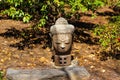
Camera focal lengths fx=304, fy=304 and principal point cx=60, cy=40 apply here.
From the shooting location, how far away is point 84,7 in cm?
827

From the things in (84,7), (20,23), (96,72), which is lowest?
(96,72)

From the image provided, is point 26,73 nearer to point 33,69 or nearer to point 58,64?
point 33,69

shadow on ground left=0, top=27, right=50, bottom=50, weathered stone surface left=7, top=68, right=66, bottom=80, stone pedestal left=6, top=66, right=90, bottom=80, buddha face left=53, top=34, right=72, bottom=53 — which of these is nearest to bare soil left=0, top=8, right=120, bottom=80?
shadow on ground left=0, top=27, right=50, bottom=50

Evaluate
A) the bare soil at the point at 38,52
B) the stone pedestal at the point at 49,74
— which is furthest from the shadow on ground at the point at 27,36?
the stone pedestal at the point at 49,74

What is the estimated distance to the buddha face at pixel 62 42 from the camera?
761 cm

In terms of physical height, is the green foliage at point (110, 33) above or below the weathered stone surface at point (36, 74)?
above

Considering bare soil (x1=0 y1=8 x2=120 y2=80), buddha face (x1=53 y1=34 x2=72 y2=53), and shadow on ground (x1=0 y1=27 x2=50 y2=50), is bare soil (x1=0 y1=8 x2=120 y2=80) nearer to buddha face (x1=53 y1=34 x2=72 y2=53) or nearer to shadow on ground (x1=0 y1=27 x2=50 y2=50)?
shadow on ground (x1=0 y1=27 x2=50 y2=50)

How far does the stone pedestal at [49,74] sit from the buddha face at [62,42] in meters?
0.53

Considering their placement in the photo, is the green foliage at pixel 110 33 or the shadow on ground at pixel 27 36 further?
the shadow on ground at pixel 27 36

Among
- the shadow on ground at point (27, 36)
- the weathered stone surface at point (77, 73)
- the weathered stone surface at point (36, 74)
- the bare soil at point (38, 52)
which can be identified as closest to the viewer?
the weathered stone surface at point (36, 74)

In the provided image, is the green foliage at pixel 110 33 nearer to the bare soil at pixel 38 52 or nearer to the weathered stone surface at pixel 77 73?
the bare soil at pixel 38 52

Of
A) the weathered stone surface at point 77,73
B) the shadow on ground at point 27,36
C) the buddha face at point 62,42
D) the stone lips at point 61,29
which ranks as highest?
the stone lips at point 61,29

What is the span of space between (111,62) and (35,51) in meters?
2.31

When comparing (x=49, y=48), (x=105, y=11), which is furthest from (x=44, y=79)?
(x=105, y=11)
